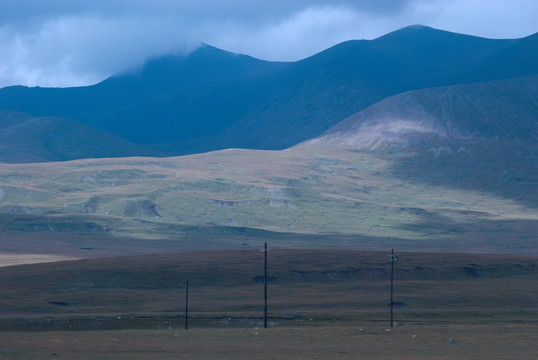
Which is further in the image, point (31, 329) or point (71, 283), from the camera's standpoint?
point (71, 283)

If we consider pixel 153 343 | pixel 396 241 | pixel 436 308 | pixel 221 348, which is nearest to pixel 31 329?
pixel 153 343

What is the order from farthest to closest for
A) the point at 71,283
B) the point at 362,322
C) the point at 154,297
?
1. the point at 71,283
2. the point at 154,297
3. the point at 362,322

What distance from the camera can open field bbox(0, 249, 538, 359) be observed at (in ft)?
158

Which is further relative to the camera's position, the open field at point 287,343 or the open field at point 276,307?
the open field at point 276,307

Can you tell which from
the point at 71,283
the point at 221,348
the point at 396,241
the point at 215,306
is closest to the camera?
the point at 221,348

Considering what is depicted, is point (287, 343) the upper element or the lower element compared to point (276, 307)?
upper

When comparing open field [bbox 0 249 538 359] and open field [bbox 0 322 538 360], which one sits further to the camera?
open field [bbox 0 249 538 359]

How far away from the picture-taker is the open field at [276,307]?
158 ft

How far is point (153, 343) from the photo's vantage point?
50.9 m

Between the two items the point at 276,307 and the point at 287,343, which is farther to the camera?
the point at 276,307

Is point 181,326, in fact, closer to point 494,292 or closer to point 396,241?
point 494,292

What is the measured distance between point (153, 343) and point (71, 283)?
53.5 m

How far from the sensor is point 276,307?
83.1 metres

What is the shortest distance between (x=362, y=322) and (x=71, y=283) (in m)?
45.0
